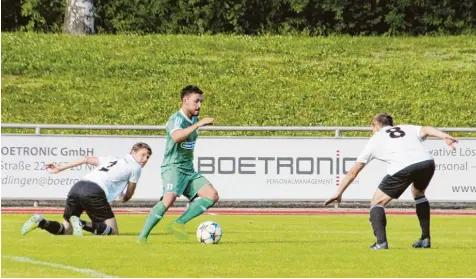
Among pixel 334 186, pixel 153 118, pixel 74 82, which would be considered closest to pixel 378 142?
pixel 334 186

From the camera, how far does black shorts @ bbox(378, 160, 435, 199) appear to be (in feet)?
47.0

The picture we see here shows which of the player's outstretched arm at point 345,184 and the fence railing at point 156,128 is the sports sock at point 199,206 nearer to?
the player's outstretched arm at point 345,184

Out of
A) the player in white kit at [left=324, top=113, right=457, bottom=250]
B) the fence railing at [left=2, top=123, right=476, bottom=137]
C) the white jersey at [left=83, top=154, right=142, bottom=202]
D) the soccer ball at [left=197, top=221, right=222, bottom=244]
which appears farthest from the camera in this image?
the fence railing at [left=2, top=123, right=476, bottom=137]

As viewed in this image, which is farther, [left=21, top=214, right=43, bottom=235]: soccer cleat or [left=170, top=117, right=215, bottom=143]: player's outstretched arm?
[left=21, top=214, right=43, bottom=235]: soccer cleat

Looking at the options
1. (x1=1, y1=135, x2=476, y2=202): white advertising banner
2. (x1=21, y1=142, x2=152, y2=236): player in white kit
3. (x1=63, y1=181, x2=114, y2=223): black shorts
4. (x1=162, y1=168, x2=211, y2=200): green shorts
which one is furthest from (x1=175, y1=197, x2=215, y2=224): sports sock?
(x1=1, y1=135, x2=476, y2=202): white advertising banner

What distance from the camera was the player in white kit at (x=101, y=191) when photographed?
15.9 meters

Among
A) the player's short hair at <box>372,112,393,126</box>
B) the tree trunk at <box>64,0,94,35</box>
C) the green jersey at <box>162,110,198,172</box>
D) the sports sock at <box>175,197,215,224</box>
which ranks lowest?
the sports sock at <box>175,197,215,224</box>

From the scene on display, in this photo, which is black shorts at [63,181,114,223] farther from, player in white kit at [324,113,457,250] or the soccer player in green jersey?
player in white kit at [324,113,457,250]

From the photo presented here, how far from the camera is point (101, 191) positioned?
627 inches

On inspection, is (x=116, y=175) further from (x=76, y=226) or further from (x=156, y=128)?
(x=156, y=128)

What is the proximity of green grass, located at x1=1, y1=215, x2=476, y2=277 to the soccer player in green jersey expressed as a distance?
387mm

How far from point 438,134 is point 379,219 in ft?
3.87

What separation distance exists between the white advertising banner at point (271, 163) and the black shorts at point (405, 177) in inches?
310

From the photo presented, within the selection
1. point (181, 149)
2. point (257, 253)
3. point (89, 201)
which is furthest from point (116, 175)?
point (257, 253)
